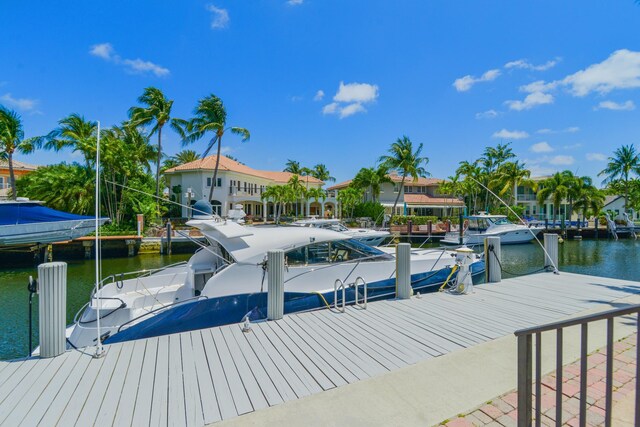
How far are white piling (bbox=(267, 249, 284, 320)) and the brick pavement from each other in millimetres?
3091

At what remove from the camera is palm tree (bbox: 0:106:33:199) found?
2295cm

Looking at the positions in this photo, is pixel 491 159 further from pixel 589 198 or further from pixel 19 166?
pixel 19 166

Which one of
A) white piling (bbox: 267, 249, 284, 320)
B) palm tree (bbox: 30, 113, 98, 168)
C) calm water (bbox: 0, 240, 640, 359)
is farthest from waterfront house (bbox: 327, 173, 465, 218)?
white piling (bbox: 267, 249, 284, 320)

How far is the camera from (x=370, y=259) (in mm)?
7660

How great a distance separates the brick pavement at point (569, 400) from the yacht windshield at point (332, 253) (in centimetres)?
437

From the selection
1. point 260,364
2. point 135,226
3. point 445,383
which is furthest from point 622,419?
point 135,226

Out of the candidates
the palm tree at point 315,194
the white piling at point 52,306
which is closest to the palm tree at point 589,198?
the palm tree at point 315,194

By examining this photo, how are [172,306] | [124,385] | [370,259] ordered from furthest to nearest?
[370,259] → [172,306] → [124,385]

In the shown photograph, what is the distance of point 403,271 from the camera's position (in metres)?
6.60

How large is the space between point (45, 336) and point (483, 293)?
742cm

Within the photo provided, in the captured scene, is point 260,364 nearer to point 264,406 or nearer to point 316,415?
point 264,406

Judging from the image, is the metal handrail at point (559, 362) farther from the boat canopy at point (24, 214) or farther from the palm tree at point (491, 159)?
the palm tree at point (491, 159)

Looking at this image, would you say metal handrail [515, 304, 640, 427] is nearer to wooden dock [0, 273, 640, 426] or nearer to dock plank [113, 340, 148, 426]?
wooden dock [0, 273, 640, 426]

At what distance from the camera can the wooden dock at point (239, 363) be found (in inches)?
119
